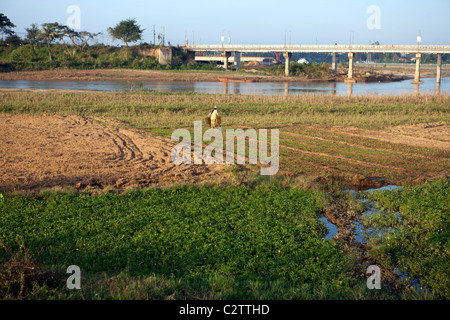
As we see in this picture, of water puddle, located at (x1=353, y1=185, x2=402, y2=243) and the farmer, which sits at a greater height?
the farmer

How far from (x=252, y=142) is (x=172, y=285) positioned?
12.2 m

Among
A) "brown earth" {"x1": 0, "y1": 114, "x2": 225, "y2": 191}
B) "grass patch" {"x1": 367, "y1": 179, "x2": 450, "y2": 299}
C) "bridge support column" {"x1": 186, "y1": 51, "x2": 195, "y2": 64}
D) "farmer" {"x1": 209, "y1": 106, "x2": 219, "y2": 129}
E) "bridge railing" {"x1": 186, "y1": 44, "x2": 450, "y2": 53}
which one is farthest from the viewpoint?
"bridge support column" {"x1": 186, "y1": 51, "x2": 195, "y2": 64}

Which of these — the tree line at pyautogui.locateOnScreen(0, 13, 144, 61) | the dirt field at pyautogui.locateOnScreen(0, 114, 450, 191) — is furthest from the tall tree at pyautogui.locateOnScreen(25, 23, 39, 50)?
the dirt field at pyautogui.locateOnScreen(0, 114, 450, 191)

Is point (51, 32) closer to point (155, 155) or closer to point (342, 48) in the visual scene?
point (342, 48)

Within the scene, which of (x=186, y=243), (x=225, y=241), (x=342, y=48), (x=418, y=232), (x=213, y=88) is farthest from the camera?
(x=342, y=48)

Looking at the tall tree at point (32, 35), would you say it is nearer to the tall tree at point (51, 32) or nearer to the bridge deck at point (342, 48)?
the tall tree at point (51, 32)

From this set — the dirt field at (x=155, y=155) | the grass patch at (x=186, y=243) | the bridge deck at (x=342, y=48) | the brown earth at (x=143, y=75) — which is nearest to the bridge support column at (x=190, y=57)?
the bridge deck at (x=342, y=48)

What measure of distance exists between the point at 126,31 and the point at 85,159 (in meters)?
87.6

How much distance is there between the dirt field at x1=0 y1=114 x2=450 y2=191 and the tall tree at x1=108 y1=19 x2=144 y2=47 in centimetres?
7840

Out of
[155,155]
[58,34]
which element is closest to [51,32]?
[58,34]

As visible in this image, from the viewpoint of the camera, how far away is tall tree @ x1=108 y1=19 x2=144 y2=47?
95.1m

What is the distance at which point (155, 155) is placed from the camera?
15156 millimetres

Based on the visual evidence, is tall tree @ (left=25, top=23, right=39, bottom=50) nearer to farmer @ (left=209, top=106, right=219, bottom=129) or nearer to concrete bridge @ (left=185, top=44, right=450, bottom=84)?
concrete bridge @ (left=185, top=44, right=450, bottom=84)

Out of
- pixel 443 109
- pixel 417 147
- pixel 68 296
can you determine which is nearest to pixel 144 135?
pixel 417 147
